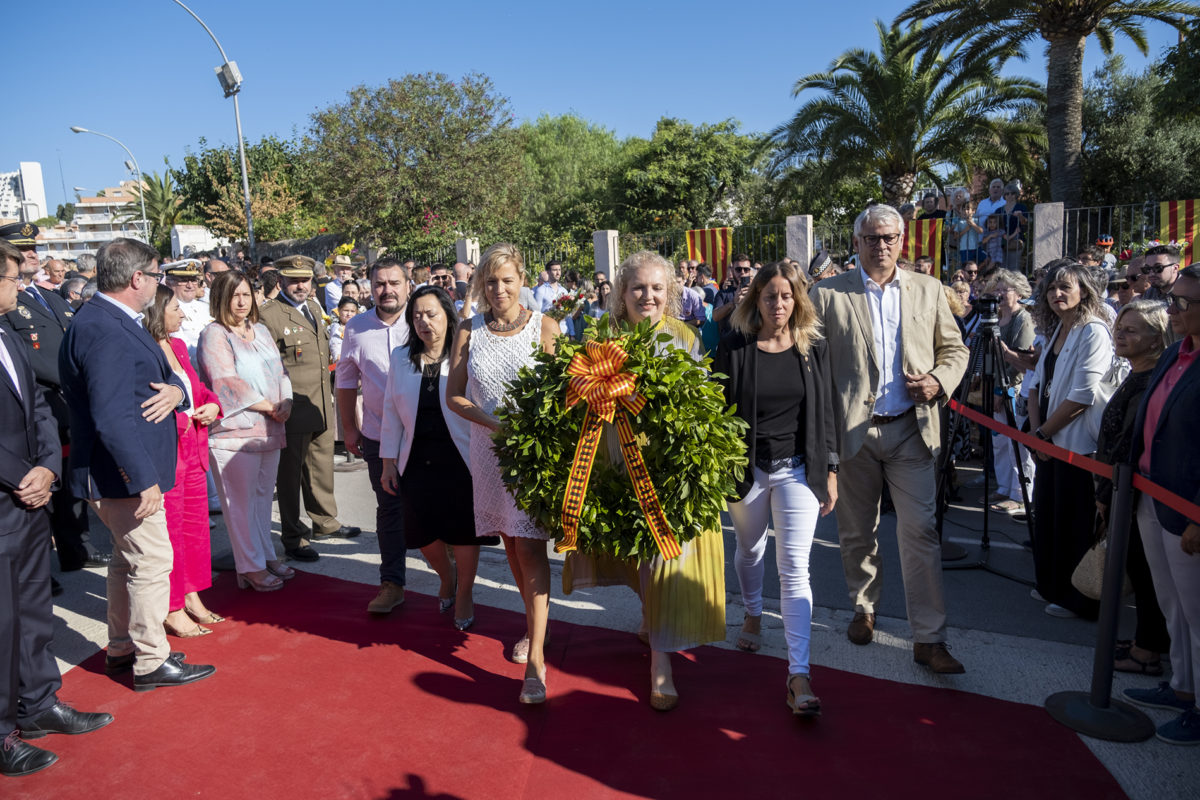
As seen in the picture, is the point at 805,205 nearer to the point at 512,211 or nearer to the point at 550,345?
the point at 512,211

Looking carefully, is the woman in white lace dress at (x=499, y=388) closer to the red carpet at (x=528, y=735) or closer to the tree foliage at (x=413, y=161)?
the red carpet at (x=528, y=735)

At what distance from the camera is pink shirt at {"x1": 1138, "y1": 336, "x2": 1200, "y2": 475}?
347 cm

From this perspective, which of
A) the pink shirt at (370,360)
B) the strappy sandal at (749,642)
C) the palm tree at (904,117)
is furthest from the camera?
the palm tree at (904,117)

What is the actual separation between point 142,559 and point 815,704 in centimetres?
336

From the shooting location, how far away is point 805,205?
2153 centimetres

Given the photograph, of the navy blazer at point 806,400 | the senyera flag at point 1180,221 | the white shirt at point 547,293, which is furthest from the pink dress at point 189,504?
the senyera flag at point 1180,221

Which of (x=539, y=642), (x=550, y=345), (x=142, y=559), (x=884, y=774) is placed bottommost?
(x=884, y=774)

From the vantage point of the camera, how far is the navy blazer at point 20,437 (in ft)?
11.6

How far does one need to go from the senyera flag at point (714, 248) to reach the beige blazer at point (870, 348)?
1101 centimetres

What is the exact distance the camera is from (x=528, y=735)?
366 cm

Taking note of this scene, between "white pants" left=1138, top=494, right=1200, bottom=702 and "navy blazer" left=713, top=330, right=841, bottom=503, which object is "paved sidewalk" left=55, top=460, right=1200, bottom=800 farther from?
"navy blazer" left=713, top=330, right=841, bottom=503

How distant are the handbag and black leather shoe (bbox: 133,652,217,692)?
4.59 meters

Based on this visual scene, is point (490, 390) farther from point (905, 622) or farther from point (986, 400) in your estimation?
point (986, 400)

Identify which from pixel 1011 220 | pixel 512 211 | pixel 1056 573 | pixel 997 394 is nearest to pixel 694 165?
pixel 512 211
